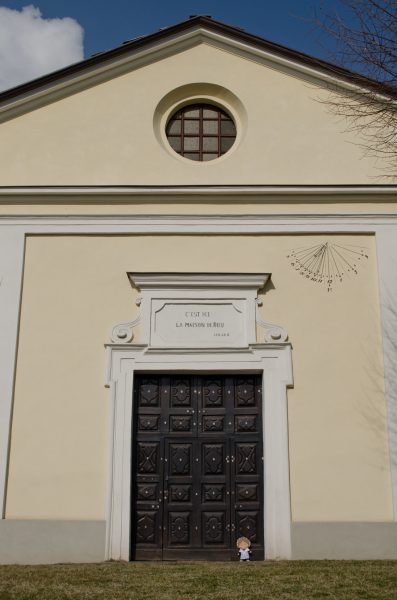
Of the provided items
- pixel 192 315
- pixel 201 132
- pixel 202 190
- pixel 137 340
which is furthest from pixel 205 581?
pixel 201 132

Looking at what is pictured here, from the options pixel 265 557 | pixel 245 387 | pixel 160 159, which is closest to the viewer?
pixel 265 557

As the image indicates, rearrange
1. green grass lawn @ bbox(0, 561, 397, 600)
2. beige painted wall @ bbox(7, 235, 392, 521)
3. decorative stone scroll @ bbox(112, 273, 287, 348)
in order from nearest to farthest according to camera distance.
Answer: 1. green grass lawn @ bbox(0, 561, 397, 600)
2. beige painted wall @ bbox(7, 235, 392, 521)
3. decorative stone scroll @ bbox(112, 273, 287, 348)

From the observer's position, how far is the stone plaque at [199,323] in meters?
9.53

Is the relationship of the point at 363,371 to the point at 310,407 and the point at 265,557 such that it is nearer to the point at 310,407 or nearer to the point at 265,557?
the point at 310,407

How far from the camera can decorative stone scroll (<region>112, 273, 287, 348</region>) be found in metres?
9.52

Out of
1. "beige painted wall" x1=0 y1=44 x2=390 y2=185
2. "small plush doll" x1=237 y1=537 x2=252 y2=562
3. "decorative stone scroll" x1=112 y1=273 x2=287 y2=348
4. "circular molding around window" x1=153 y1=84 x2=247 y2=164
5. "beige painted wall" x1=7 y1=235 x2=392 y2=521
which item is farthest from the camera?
"circular molding around window" x1=153 y1=84 x2=247 y2=164

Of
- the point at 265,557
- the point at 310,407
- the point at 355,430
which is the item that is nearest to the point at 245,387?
the point at 310,407

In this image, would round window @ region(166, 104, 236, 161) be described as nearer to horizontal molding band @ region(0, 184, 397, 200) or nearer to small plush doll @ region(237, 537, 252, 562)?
horizontal molding band @ region(0, 184, 397, 200)

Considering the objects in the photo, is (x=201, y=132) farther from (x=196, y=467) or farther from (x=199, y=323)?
(x=196, y=467)

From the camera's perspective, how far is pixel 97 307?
9664mm

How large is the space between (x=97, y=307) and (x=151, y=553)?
337cm

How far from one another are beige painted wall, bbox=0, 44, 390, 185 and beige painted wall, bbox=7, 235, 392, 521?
3.28 feet

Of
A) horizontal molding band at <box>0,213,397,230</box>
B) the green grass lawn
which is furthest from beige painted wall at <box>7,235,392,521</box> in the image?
the green grass lawn

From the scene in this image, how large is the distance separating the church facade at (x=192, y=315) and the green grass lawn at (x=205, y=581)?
76 cm
